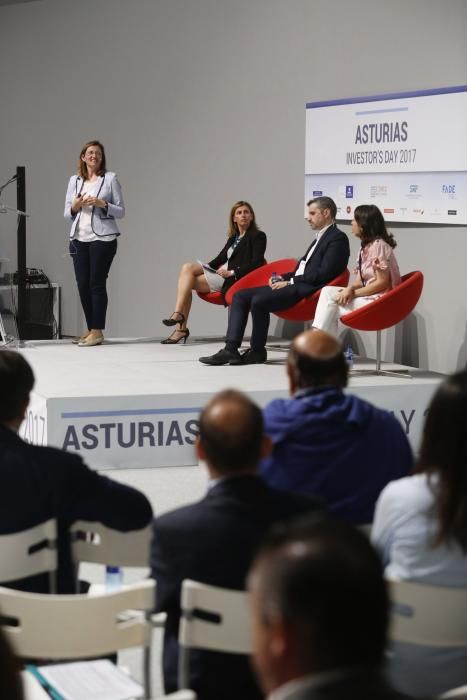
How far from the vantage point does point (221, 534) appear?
89.2 inches

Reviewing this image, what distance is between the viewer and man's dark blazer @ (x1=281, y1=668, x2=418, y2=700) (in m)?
→ 1.05

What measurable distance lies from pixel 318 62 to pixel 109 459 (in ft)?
13.2

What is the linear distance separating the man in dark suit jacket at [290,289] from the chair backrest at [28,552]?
4.55 m

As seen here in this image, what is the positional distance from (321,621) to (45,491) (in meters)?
1.75

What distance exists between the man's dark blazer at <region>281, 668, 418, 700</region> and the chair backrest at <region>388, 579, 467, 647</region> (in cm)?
116

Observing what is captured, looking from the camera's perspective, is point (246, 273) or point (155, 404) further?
point (246, 273)

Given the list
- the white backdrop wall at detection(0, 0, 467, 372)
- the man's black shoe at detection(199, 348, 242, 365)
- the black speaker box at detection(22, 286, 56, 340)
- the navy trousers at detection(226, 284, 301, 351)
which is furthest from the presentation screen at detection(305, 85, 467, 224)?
the black speaker box at detection(22, 286, 56, 340)

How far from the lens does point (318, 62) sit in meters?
8.41

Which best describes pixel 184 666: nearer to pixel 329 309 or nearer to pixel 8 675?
pixel 8 675

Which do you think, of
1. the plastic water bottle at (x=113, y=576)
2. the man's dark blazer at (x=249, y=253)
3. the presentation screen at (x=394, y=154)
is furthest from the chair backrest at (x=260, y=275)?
the plastic water bottle at (x=113, y=576)

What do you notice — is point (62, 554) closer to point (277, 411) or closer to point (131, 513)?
point (131, 513)

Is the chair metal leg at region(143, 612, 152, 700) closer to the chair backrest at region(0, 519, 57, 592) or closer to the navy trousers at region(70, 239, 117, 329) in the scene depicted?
the chair backrest at region(0, 519, 57, 592)

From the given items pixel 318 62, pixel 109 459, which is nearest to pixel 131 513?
pixel 109 459

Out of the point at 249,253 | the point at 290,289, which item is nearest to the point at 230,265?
the point at 249,253
